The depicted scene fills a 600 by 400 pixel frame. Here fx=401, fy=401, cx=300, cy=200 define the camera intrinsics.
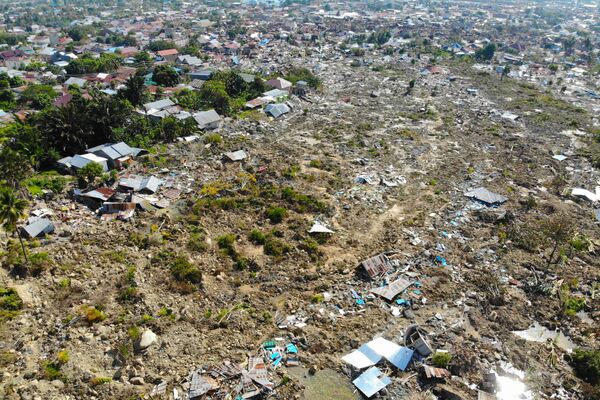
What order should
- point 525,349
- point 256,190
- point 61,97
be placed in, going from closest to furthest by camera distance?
1. point 525,349
2. point 256,190
3. point 61,97

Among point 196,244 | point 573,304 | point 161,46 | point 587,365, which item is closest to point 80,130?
point 196,244

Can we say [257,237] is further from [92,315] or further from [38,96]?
[38,96]

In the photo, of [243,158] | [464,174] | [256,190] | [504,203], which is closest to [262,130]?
[243,158]

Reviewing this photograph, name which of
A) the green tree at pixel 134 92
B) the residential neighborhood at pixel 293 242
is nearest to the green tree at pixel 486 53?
the residential neighborhood at pixel 293 242

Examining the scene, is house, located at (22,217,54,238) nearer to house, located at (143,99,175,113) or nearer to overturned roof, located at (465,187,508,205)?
house, located at (143,99,175,113)

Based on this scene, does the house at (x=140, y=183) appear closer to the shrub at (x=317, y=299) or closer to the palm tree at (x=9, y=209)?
the palm tree at (x=9, y=209)

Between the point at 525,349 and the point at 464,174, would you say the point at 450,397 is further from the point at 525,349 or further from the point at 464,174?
the point at 464,174
